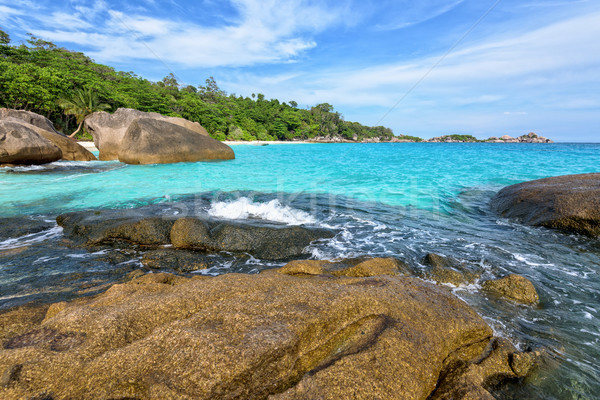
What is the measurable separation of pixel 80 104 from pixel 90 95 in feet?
5.39

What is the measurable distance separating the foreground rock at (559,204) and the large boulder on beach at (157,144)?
1845 centimetres

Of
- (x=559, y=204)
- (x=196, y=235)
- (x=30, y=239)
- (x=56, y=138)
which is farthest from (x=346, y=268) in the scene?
(x=56, y=138)

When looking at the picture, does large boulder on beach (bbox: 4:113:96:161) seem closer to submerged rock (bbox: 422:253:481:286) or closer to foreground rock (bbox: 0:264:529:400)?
foreground rock (bbox: 0:264:529:400)

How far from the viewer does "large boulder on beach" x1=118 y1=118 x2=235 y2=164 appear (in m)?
18.4

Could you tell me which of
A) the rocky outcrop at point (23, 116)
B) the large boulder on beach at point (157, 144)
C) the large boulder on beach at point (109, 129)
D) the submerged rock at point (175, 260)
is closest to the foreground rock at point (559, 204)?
the submerged rock at point (175, 260)

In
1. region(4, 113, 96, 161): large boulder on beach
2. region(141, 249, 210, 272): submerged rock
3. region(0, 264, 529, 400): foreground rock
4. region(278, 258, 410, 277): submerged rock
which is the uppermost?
region(4, 113, 96, 161): large boulder on beach

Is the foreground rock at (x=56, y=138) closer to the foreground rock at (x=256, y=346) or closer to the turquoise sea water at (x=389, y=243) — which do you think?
the turquoise sea water at (x=389, y=243)

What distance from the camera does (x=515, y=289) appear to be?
3811 millimetres

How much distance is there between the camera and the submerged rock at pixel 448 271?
13.9ft

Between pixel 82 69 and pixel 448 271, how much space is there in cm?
5214

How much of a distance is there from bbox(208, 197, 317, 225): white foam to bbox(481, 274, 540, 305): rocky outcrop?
429cm

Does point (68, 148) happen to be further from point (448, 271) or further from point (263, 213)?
point (448, 271)

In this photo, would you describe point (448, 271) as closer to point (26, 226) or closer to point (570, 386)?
point (570, 386)

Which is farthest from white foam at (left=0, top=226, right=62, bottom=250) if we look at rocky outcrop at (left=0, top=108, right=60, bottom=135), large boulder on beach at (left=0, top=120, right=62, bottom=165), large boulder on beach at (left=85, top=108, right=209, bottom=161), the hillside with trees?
the hillside with trees
